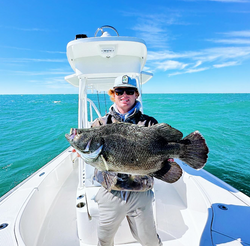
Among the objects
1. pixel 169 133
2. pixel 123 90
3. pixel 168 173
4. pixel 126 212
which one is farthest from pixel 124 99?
pixel 126 212

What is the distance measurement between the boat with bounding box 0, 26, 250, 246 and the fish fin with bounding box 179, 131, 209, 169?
164 centimetres

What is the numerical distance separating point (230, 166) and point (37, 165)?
35.3ft

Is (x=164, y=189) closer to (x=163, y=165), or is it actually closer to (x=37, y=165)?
(x=163, y=165)

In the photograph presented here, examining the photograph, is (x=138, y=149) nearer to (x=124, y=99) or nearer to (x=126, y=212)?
(x=124, y=99)

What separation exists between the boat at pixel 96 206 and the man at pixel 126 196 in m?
0.76

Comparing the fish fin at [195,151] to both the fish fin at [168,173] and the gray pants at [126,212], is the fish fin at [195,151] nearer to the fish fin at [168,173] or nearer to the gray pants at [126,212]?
the fish fin at [168,173]

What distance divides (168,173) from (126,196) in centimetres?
61

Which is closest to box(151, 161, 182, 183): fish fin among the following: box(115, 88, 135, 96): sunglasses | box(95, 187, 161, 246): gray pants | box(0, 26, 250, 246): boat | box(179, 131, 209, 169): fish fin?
box(179, 131, 209, 169): fish fin

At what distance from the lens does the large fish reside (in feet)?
4.67

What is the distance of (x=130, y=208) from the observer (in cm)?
181

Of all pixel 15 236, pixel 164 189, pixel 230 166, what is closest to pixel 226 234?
pixel 164 189

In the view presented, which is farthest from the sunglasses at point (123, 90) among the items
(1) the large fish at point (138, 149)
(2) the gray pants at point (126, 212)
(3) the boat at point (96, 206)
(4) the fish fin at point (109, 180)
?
(3) the boat at point (96, 206)

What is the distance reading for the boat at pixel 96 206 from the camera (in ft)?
7.92

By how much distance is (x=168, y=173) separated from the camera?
5.01 feet
